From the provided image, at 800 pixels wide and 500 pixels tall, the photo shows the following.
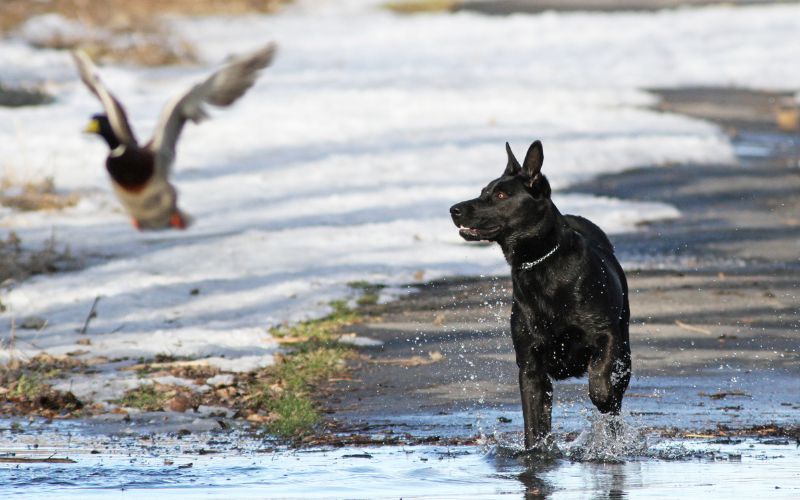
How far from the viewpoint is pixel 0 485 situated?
6.48m

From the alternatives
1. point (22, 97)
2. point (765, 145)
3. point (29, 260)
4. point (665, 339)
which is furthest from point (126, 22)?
point (665, 339)

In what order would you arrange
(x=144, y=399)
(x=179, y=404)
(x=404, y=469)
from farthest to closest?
(x=144, y=399) < (x=179, y=404) < (x=404, y=469)

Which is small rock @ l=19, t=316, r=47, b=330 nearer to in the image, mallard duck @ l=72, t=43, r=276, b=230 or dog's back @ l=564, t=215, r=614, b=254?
mallard duck @ l=72, t=43, r=276, b=230

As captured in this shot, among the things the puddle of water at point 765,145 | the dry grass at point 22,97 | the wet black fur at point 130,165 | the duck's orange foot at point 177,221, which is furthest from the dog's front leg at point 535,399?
the dry grass at point 22,97

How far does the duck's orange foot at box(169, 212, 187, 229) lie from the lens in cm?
1191

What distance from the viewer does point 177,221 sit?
11977mm

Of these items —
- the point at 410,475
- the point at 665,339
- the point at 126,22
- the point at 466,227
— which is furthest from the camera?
the point at 126,22

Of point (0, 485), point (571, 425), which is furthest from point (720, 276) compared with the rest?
point (0, 485)

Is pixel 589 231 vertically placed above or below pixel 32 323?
above

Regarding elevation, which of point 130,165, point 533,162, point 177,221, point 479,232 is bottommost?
point 177,221

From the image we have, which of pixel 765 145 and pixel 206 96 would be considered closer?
pixel 206 96

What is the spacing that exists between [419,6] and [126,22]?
13951 mm

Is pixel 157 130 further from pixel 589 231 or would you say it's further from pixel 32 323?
pixel 589 231

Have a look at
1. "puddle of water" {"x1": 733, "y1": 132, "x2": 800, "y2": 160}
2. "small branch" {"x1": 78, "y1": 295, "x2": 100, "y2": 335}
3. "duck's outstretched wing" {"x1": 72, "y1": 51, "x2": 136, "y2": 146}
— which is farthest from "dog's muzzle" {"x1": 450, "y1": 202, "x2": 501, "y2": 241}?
"puddle of water" {"x1": 733, "y1": 132, "x2": 800, "y2": 160}
